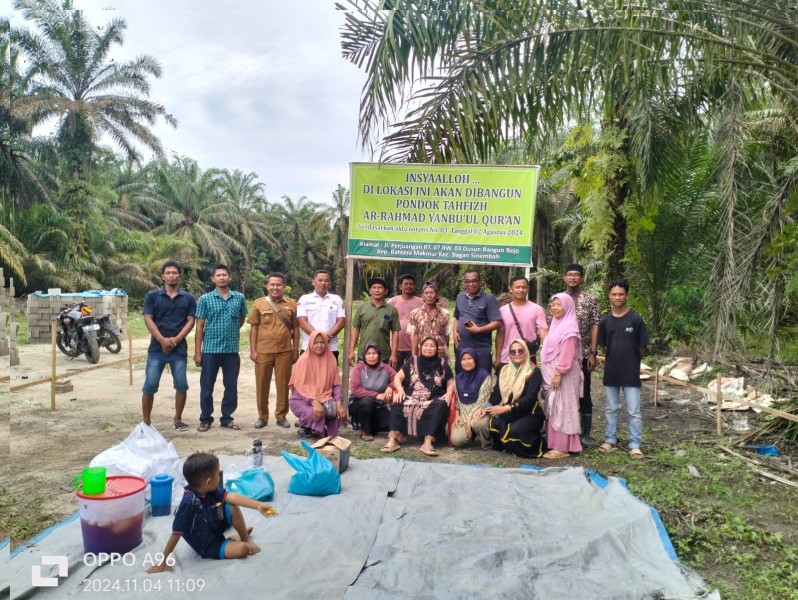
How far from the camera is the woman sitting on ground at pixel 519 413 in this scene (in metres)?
5.29

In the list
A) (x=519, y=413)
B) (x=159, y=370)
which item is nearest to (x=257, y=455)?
(x=159, y=370)

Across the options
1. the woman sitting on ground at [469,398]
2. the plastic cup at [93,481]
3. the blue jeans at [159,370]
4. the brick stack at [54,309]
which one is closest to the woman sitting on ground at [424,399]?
the woman sitting on ground at [469,398]

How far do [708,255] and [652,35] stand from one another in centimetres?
569

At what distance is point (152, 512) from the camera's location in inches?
143

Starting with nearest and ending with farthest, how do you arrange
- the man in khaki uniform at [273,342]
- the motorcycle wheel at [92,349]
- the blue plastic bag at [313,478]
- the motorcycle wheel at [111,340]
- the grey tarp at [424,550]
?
1. the grey tarp at [424,550]
2. the blue plastic bag at [313,478]
3. the man in khaki uniform at [273,342]
4. the motorcycle wheel at [92,349]
5. the motorcycle wheel at [111,340]

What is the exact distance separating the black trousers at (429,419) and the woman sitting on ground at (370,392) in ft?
0.84

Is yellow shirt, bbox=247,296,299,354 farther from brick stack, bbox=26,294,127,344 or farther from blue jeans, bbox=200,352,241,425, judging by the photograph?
brick stack, bbox=26,294,127,344

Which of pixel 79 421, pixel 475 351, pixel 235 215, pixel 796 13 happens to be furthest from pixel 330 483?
pixel 235 215

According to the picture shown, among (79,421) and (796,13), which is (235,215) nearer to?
(79,421)

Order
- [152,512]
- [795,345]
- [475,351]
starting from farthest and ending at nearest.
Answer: [795,345], [475,351], [152,512]

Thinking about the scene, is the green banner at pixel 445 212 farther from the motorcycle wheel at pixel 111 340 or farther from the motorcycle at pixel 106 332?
the motorcycle wheel at pixel 111 340

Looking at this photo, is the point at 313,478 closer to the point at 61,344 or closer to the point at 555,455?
the point at 555,455

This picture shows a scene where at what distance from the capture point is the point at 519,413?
5344 millimetres

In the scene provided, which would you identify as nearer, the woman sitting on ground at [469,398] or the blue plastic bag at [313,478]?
the blue plastic bag at [313,478]
